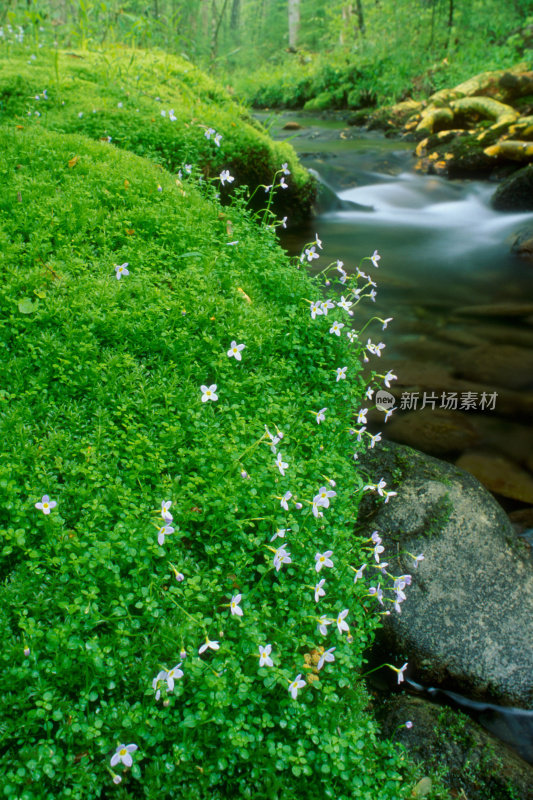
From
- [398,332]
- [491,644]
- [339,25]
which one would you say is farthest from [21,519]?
[339,25]

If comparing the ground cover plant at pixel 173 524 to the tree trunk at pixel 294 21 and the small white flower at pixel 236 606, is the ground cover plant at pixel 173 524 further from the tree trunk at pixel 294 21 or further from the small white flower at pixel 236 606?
the tree trunk at pixel 294 21

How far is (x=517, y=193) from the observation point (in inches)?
374

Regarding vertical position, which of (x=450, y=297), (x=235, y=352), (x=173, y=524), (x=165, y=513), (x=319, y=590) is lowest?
(x=450, y=297)

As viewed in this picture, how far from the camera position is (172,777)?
1970 millimetres

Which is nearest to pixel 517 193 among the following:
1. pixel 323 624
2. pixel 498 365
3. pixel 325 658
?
pixel 498 365

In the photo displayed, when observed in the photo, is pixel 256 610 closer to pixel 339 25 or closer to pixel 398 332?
pixel 398 332

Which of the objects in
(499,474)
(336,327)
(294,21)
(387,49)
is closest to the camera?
(336,327)

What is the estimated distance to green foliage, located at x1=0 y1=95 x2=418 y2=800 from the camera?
2.03 meters

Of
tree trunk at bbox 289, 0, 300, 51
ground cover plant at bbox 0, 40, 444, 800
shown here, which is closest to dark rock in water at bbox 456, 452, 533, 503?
ground cover plant at bbox 0, 40, 444, 800

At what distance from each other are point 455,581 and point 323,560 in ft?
4.06

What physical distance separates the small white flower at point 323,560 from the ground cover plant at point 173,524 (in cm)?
1

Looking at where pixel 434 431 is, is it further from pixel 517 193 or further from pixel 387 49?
pixel 387 49

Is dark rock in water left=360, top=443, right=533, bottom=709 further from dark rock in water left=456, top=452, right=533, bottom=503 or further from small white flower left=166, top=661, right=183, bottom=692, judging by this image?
small white flower left=166, top=661, right=183, bottom=692

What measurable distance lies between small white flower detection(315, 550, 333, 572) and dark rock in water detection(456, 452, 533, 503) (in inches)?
91.4
